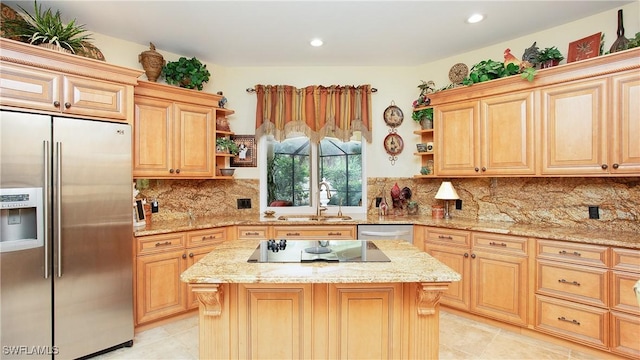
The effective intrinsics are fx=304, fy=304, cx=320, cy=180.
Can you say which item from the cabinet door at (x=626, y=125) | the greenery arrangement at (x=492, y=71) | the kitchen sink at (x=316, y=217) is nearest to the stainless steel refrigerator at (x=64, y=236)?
the kitchen sink at (x=316, y=217)

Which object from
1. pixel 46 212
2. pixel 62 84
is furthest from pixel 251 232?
pixel 62 84

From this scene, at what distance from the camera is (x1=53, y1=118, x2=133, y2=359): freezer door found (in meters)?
2.19

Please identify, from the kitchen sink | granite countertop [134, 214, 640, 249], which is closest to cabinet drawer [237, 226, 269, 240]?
granite countertop [134, 214, 640, 249]

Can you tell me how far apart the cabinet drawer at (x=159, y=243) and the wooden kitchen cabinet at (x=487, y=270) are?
8.38ft

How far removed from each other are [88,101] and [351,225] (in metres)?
2.63

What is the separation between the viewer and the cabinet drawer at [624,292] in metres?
2.18

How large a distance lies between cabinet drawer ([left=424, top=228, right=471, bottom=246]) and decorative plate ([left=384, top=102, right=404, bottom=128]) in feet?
4.82

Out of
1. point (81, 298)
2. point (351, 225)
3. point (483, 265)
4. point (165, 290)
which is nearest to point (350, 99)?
point (351, 225)

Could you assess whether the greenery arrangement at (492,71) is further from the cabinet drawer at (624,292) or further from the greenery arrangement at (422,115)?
the cabinet drawer at (624,292)

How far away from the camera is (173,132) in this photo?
10.3 ft

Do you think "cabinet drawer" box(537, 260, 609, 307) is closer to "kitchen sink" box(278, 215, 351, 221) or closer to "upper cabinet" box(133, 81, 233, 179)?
"kitchen sink" box(278, 215, 351, 221)

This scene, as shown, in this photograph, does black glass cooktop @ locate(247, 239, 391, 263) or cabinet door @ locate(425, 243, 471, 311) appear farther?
cabinet door @ locate(425, 243, 471, 311)

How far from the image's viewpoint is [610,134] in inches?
96.3

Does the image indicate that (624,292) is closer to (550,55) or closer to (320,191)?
(550,55)
